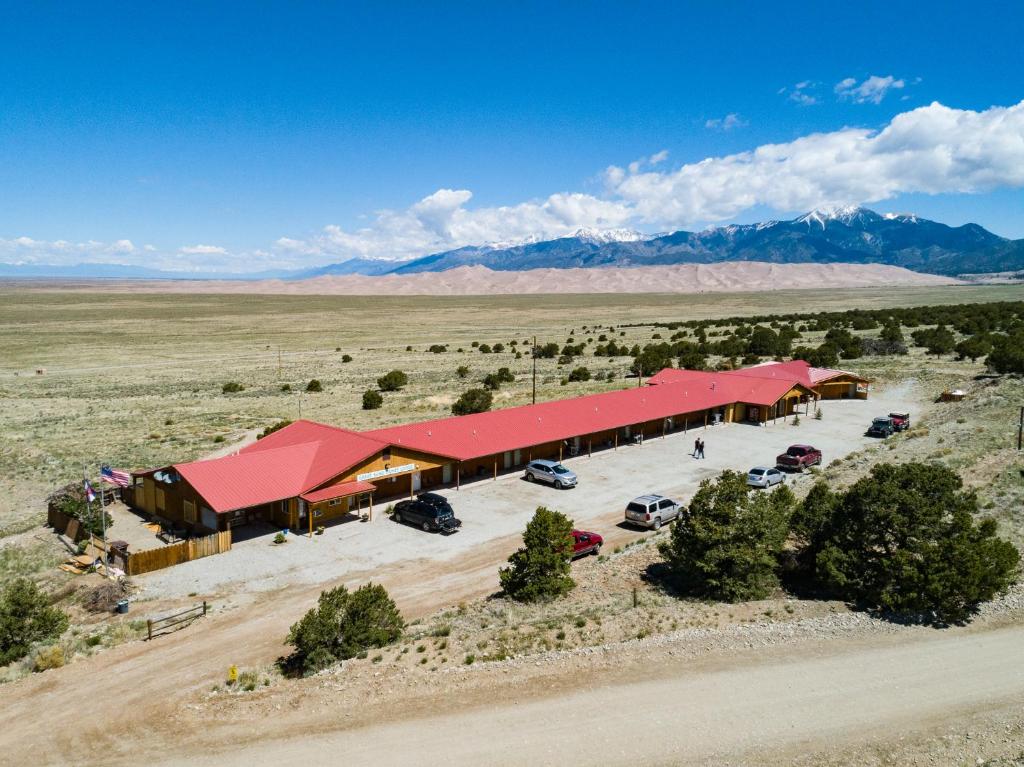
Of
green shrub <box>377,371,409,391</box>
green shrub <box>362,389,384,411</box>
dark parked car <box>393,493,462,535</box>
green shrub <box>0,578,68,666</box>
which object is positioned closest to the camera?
green shrub <box>0,578,68,666</box>

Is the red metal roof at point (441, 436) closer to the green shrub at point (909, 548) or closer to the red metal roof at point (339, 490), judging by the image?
the red metal roof at point (339, 490)

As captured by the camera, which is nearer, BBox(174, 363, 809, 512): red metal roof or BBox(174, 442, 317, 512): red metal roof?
BBox(174, 442, 317, 512): red metal roof

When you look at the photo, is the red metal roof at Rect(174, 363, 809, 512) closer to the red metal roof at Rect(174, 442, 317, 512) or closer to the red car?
the red metal roof at Rect(174, 442, 317, 512)

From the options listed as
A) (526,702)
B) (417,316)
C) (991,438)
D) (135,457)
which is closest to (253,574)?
(526,702)

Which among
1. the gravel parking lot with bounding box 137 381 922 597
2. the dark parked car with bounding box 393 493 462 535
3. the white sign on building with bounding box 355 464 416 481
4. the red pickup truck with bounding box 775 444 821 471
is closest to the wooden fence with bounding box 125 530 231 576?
the gravel parking lot with bounding box 137 381 922 597

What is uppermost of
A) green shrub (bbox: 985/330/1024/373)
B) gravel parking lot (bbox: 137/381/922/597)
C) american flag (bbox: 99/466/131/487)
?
green shrub (bbox: 985/330/1024/373)

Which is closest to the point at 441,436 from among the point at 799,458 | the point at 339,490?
the point at 339,490

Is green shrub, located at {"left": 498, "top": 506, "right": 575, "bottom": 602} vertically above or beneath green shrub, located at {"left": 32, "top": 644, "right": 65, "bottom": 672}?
above

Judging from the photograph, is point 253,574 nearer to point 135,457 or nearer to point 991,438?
point 135,457
